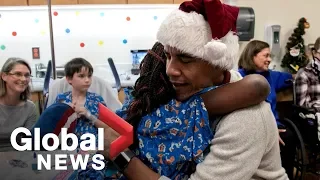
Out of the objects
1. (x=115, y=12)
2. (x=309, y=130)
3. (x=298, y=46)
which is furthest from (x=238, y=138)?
(x=115, y=12)

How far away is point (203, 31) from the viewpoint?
97 cm

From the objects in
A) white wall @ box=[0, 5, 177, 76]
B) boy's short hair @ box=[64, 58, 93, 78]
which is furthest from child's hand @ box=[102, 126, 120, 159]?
white wall @ box=[0, 5, 177, 76]

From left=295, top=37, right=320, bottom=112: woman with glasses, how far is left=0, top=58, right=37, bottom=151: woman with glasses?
2217 millimetres

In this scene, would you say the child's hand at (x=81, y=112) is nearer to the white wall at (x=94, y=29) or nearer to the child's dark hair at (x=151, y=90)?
the child's dark hair at (x=151, y=90)

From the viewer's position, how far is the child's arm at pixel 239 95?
947 mm

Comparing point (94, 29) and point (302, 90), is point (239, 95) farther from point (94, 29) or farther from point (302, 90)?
point (94, 29)

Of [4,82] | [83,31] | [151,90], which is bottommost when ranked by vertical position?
[4,82]

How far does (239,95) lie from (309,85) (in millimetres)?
2673

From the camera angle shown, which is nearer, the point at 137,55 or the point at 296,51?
the point at 296,51

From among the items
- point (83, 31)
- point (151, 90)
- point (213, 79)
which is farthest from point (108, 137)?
point (83, 31)

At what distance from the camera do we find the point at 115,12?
463cm

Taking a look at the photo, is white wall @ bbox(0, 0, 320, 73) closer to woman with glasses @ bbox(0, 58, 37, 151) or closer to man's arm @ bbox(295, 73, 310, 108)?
man's arm @ bbox(295, 73, 310, 108)

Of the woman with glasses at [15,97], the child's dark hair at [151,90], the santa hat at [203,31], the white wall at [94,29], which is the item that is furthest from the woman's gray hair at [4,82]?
the santa hat at [203,31]

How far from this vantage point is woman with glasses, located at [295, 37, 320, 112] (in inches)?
131
